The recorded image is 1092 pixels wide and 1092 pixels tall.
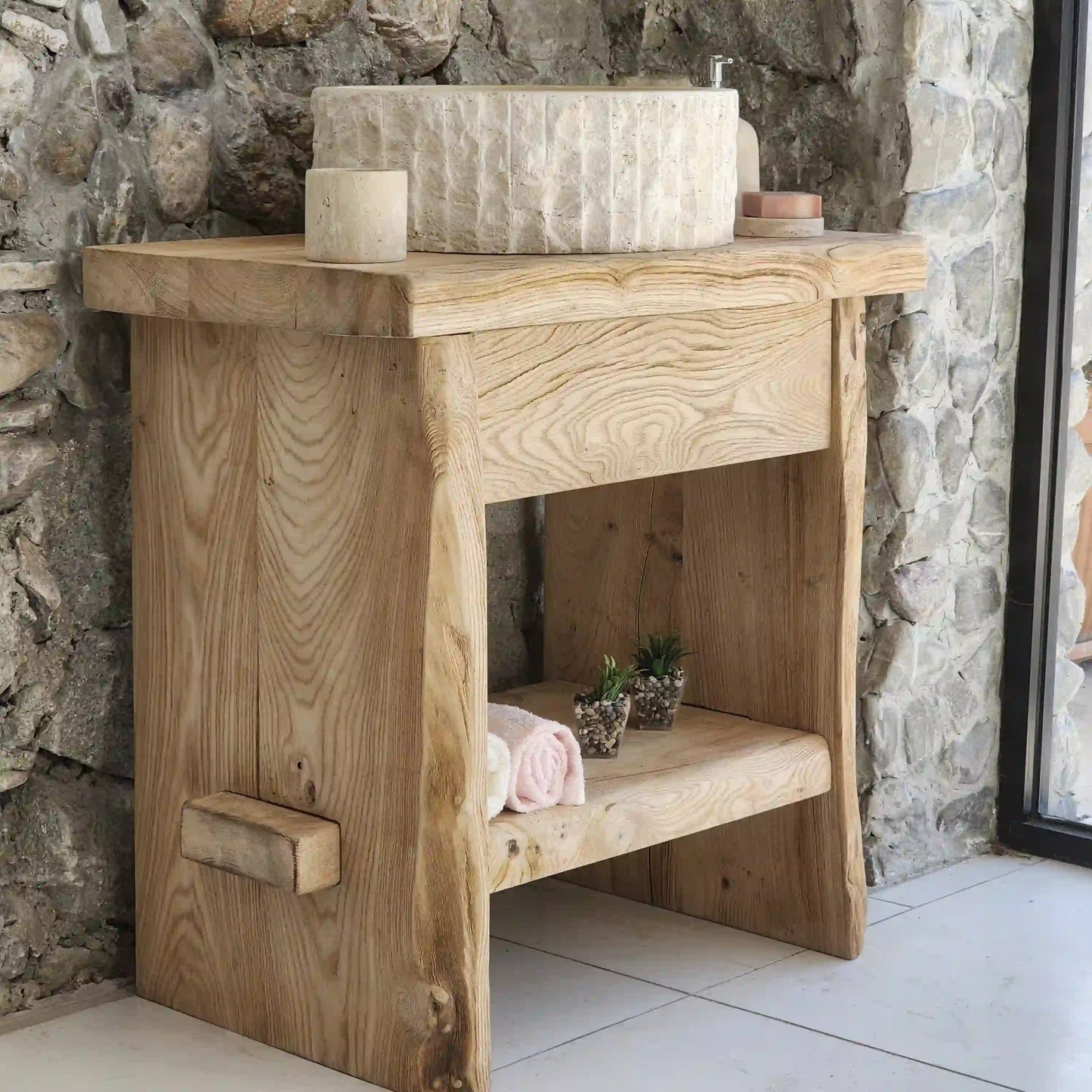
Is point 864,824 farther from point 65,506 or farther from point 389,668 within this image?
point 65,506

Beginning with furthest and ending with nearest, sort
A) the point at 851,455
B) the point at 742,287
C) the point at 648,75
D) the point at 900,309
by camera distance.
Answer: the point at 648,75 < the point at 900,309 < the point at 851,455 < the point at 742,287

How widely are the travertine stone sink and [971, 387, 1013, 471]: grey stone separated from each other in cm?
74

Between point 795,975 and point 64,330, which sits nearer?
point 64,330

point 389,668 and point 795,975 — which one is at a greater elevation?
point 389,668

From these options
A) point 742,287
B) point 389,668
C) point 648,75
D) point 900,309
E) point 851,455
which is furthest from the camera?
point 648,75

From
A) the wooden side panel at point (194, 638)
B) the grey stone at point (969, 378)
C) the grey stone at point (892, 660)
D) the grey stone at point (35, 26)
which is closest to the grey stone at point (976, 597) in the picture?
the grey stone at point (892, 660)

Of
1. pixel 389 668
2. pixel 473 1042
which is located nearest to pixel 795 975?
pixel 473 1042

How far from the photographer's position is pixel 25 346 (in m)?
1.87

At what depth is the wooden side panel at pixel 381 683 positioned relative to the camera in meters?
1.70

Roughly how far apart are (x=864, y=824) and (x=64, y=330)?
128cm

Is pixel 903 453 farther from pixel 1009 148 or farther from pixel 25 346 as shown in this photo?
pixel 25 346

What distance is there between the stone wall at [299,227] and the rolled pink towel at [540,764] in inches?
19.2

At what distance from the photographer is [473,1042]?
5.79 feet

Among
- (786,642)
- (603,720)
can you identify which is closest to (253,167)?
(603,720)
